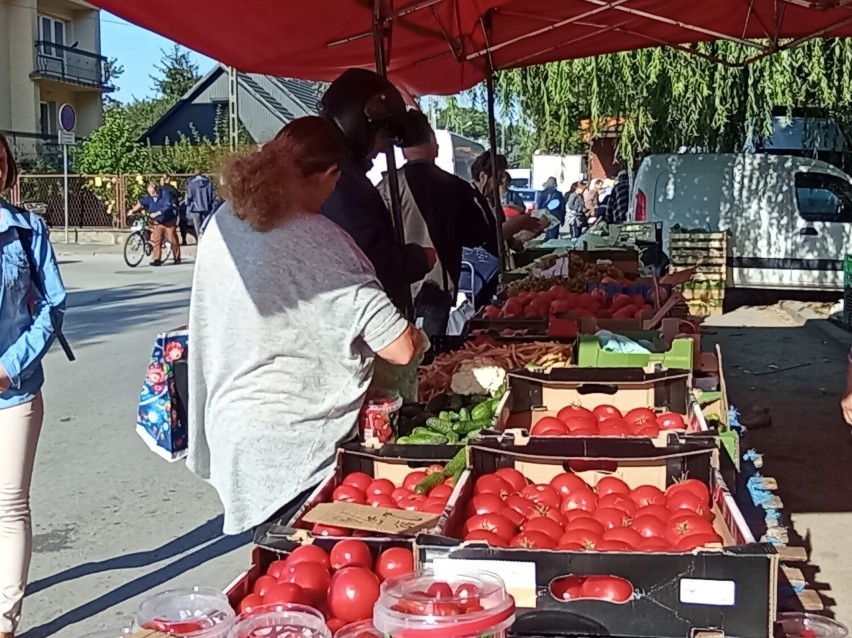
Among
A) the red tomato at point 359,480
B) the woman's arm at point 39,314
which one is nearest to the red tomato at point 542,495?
the red tomato at point 359,480

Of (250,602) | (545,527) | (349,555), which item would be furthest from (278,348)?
(545,527)

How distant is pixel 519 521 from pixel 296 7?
3.31 metres

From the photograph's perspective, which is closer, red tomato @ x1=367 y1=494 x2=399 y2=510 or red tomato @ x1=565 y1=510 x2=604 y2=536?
red tomato @ x1=565 y1=510 x2=604 y2=536

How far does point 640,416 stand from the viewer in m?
3.74

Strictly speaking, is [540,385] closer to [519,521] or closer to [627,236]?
[519,521]

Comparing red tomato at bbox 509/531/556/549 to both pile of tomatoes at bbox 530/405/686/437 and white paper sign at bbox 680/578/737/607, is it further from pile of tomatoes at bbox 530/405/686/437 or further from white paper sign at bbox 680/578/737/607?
pile of tomatoes at bbox 530/405/686/437

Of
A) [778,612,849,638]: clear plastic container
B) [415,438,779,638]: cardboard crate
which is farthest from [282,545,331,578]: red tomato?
[778,612,849,638]: clear plastic container

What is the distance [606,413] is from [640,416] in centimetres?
13

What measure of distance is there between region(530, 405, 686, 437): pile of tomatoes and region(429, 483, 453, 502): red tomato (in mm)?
716

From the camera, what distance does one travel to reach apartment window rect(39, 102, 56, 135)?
129 feet

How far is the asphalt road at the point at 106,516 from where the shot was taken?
4508 mm

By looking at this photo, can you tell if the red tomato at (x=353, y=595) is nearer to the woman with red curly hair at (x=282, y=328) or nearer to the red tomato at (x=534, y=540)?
the red tomato at (x=534, y=540)

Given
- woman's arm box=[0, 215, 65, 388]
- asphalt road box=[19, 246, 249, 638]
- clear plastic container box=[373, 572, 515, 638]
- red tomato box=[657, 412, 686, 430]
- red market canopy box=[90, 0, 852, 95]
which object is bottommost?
asphalt road box=[19, 246, 249, 638]

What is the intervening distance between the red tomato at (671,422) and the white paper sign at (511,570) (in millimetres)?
1561
